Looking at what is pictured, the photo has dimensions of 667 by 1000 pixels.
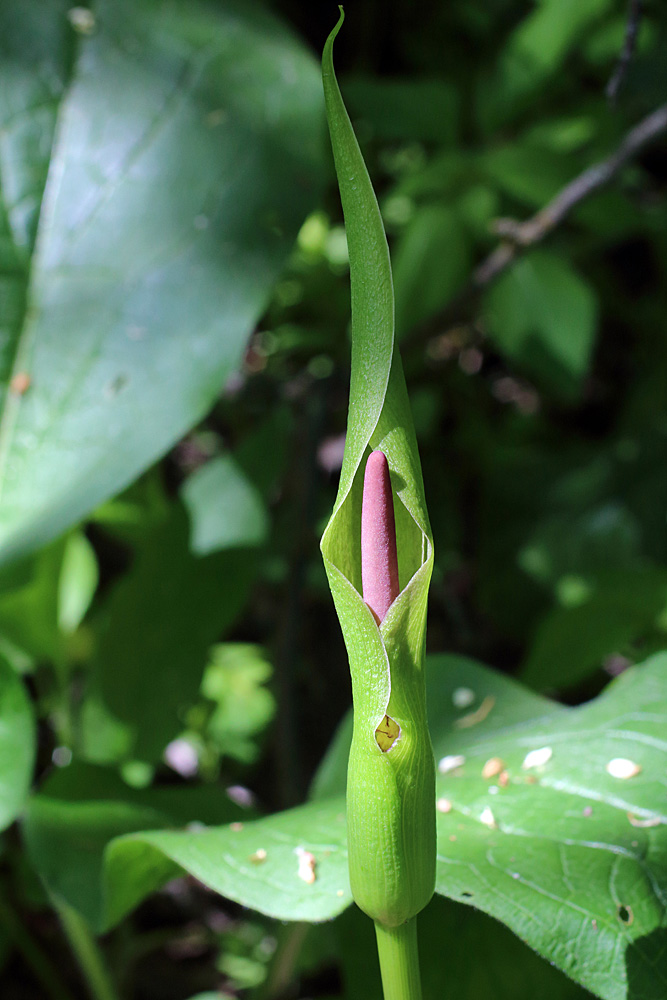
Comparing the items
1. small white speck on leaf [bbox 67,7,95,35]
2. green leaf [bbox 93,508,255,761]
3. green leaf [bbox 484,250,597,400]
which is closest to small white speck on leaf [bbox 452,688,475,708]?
green leaf [bbox 93,508,255,761]

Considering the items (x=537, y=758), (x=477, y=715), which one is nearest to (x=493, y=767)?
(x=537, y=758)

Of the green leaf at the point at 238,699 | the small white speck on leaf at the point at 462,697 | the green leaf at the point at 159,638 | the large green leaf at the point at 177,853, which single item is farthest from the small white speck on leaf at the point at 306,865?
the green leaf at the point at 238,699

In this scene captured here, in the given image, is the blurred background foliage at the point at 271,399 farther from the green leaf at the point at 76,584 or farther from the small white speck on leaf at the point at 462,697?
the small white speck on leaf at the point at 462,697

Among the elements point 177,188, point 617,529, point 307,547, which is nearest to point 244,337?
point 177,188

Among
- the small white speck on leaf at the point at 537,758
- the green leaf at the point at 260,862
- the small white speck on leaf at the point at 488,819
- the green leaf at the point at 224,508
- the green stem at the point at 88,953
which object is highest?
the green leaf at the point at 260,862

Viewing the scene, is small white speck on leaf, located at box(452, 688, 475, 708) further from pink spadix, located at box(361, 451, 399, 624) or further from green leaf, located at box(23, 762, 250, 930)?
pink spadix, located at box(361, 451, 399, 624)

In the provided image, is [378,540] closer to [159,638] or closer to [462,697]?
[462,697]
